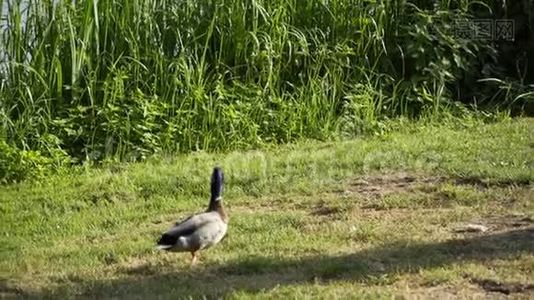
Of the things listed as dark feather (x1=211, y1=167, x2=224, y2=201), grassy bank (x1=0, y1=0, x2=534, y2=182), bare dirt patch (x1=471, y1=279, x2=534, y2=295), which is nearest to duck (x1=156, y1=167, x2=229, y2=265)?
dark feather (x1=211, y1=167, x2=224, y2=201)

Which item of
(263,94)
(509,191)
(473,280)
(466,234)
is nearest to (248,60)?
(263,94)

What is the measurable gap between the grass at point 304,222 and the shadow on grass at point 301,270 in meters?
0.01

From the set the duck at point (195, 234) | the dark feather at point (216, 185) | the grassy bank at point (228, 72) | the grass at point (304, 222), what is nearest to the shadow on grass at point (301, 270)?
the grass at point (304, 222)

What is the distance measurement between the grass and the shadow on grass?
0.4 inches

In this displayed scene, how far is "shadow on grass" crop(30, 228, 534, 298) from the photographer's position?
5.50 m

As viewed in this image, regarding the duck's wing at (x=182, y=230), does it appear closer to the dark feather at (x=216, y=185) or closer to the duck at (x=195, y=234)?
the duck at (x=195, y=234)

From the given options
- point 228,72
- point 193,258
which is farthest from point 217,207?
point 228,72

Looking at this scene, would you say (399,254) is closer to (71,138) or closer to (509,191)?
(509,191)

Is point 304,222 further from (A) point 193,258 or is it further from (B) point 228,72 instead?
(B) point 228,72

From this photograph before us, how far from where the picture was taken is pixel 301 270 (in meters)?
5.70

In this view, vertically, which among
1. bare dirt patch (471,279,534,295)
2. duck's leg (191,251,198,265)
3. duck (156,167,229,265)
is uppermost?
duck (156,167,229,265)

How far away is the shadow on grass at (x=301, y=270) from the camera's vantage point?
18.0 feet

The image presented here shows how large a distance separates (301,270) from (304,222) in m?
1.03
